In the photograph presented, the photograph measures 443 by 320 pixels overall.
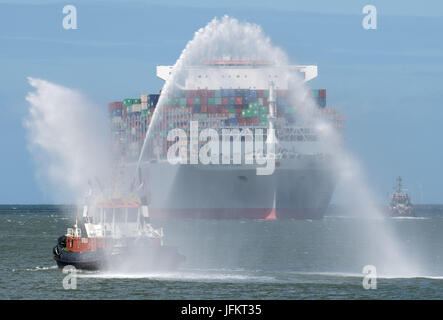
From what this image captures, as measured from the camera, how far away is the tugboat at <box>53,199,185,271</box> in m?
57.1

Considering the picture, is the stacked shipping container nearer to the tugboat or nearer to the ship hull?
the ship hull

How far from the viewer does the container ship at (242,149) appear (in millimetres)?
136625

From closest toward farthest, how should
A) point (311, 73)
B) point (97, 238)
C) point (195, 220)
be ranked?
point (97, 238) < point (195, 220) < point (311, 73)

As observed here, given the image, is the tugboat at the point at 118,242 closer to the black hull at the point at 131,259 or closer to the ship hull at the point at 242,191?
the black hull at the point at 131,259

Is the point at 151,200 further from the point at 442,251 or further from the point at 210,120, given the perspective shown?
the point at 442,251

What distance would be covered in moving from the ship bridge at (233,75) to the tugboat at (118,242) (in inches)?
3542

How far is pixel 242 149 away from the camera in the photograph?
463 ft

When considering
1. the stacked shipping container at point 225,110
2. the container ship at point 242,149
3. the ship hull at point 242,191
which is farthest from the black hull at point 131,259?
the stacked shipping container at point 225,110

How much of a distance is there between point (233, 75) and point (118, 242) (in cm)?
9338

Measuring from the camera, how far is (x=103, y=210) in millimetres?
59125
